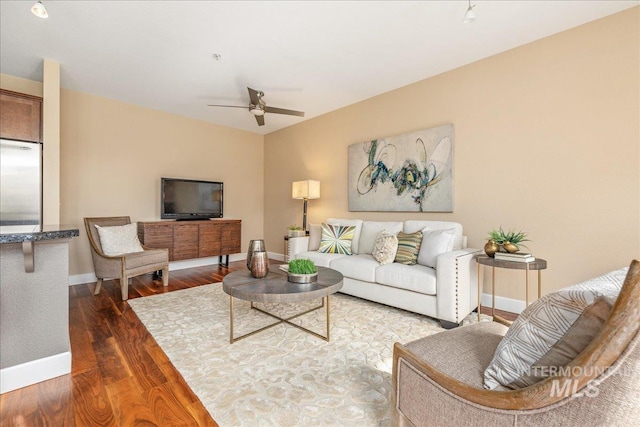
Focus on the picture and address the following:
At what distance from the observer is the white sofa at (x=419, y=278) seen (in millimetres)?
2441

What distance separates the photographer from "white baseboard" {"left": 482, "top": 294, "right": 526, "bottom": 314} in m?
2.89

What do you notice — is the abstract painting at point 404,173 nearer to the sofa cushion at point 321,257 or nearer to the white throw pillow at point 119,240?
the sofa cushion at point 321,257

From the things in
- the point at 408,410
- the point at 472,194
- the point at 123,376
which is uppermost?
the point at 472,194

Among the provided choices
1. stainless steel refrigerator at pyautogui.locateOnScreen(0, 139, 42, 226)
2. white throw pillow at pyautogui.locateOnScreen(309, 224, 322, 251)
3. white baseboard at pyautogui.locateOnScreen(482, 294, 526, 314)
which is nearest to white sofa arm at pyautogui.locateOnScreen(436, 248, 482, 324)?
white baseboard at pyautogui.locateOnScreen(482, 294, 526, 314)

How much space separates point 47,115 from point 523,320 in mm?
4668

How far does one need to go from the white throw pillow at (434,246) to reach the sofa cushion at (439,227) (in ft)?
0.43

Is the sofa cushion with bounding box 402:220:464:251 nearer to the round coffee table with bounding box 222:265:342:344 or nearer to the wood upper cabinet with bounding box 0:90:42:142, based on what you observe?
the round coffee table with bounding box 222:265:342:344

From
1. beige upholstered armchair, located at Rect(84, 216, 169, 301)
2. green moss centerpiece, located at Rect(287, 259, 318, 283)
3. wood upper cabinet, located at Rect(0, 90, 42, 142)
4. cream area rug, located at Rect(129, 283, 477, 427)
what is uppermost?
wood upper cabinet, located at Rect(0, 90, 42, 142)

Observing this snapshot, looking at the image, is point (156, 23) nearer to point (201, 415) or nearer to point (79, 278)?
point (201, 415)

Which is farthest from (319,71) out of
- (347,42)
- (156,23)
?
(156,23)

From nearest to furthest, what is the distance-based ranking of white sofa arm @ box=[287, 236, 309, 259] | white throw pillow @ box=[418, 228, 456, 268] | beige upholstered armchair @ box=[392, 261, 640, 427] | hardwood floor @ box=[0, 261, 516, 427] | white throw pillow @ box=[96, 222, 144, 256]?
beige upholstered armchair @ box=[392, 261, 640, 427]
hardwood floor @ box=[0, 261, 516, 427]
white throw pillow @ box=[418, 228, 456, 268]
white throw pillow @ box=[96, 222, 144, 256]
white sofa arm @ box=[287, 236, 309, 259]

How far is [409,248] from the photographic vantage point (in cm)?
303

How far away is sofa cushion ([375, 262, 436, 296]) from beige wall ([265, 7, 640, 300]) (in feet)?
3.26

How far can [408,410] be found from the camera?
1.06 meters
